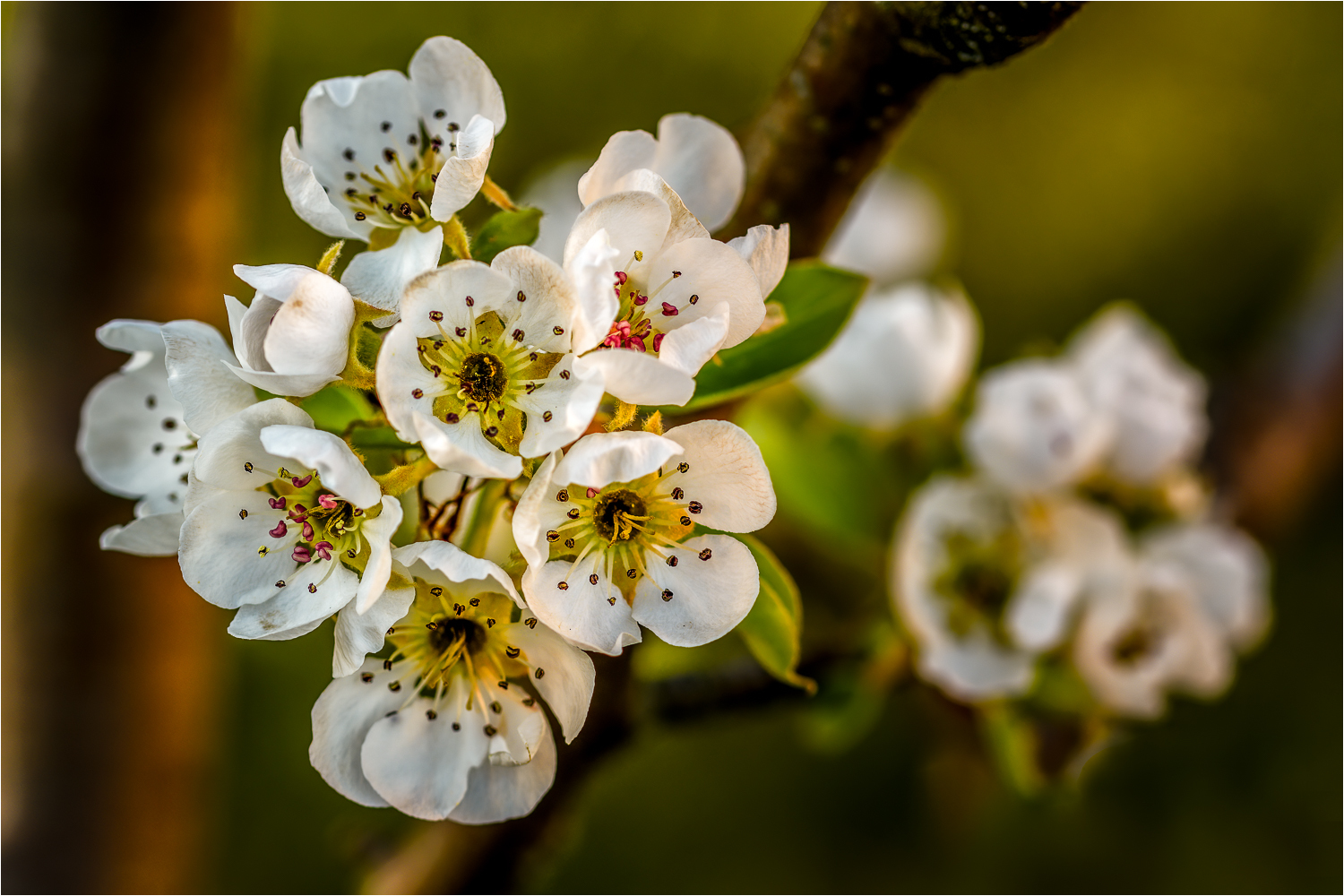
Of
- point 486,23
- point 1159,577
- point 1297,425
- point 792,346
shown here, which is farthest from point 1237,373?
point 486,23

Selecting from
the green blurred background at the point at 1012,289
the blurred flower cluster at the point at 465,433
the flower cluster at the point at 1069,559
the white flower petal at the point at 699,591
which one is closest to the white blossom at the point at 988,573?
the flower cluster at the point at 1069,559

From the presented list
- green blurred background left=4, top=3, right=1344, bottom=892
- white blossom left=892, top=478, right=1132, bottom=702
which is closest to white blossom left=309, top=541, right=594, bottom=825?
white blossom left=892, top=478, right=1132, bottom=702

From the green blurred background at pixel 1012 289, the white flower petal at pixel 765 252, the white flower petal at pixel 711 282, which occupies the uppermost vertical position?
the white flower petal at pixel 765 252

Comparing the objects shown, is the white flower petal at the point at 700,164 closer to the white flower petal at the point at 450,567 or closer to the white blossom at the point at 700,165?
the white blossom at the point at 700,165

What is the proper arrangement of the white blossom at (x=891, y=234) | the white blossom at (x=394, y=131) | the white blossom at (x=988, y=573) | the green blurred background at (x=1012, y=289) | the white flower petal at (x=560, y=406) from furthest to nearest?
the green blurred background at (x=1012, y=289)
the white blossom at (x=891, y=234)
the white blossom at (x=988, y=573)
the white blossom at (x=394, y=131)
the white flower petal at (x=560, y=406)

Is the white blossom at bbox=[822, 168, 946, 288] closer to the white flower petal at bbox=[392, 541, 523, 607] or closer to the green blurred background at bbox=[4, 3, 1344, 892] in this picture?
the green blurred background at bbox=[4, 3, 1344, 892]

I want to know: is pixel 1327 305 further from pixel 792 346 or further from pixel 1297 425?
pixel 792 346

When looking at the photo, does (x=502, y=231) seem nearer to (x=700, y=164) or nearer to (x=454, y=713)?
(x=700, y=164)
